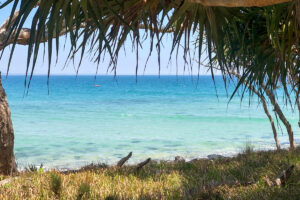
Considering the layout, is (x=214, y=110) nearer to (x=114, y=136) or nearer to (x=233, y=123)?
(x=233, y=123)

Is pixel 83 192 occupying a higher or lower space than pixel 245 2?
lower

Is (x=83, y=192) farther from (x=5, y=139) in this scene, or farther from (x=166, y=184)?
(x=5, y=139)

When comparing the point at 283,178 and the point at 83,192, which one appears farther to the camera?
the point at 283,178

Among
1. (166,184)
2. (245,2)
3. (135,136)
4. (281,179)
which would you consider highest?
(245,2)

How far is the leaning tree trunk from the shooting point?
452cm

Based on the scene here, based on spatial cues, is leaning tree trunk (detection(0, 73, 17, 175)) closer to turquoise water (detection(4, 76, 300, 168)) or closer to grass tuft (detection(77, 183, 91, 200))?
grass tuft (detection(77, 183, 91, 200))

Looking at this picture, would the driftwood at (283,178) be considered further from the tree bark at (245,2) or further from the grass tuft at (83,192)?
the tree bark at (245,2)

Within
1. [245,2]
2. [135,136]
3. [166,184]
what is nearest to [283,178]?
[166,184]

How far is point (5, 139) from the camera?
455 centimetres

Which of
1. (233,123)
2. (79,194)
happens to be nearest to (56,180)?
(79,194)

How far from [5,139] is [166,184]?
2.13 m

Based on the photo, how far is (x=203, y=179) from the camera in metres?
3.44

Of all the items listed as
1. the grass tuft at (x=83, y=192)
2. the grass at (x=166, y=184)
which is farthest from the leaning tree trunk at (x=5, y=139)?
the grass tuft at (x=83, y=192)

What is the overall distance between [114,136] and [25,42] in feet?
33.1
